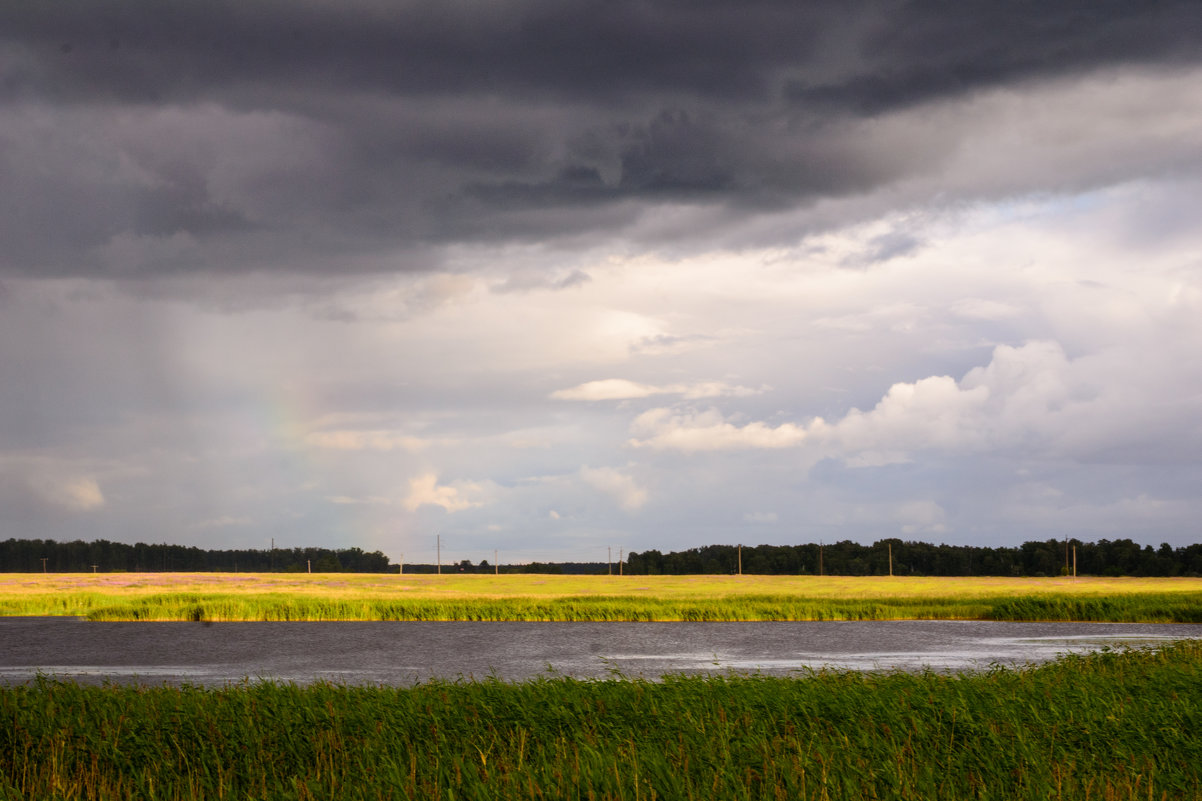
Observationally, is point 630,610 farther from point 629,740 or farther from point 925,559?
point 925,559

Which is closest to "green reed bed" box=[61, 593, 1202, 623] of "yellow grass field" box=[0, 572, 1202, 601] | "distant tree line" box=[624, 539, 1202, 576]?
"yellow grass field" box=[0, 572, 1202, 601]

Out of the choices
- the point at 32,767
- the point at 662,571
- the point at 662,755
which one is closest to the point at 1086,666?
the point at 662,755

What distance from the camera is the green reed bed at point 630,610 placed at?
65438 millimetres

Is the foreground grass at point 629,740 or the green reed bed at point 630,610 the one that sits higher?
the foreground grass at point 629,740

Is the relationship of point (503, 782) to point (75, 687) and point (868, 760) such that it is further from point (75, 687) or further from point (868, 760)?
point (75, 687)

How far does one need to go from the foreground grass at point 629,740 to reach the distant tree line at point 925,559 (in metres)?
157

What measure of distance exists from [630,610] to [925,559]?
135 m

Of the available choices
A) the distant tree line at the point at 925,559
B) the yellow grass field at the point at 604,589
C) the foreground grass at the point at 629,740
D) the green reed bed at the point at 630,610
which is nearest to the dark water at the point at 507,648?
the green reed bed at the point at 630,610

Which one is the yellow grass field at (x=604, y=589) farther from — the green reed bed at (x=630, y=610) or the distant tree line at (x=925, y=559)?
the distant tree line at (x=925, y=559)

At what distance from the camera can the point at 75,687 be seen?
2188cm

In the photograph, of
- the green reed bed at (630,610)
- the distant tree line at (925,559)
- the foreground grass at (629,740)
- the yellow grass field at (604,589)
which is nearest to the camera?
the foreground grass at (629,740)

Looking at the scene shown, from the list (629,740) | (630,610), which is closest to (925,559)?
(630,610)

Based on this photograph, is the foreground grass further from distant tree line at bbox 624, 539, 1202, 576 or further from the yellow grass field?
distant tree line at bbox 624, 539, 1202, 576

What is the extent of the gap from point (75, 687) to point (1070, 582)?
396 feet
